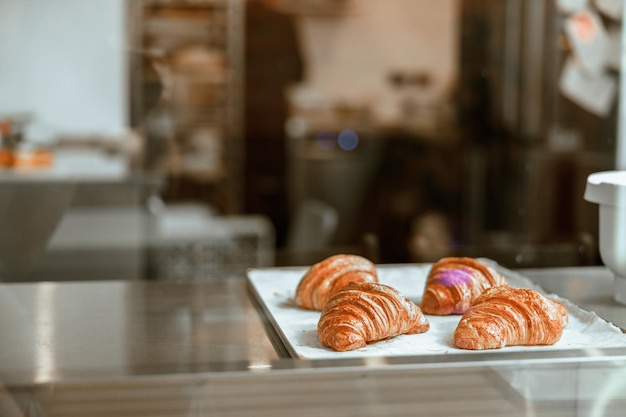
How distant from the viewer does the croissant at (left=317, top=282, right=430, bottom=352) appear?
748 millimetres

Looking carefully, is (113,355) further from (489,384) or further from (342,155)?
(342,155)

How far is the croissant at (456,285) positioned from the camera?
89 centimetres

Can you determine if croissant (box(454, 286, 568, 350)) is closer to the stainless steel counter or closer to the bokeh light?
the stainless steel counter

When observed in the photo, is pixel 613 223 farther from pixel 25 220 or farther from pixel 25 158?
pixel 25 158

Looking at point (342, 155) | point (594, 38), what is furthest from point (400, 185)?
point (594, 38)

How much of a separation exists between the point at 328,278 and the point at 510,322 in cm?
23

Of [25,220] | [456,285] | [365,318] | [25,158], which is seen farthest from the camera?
[25,158]

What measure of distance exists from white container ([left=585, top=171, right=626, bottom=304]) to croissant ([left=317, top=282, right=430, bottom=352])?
0.28 meters

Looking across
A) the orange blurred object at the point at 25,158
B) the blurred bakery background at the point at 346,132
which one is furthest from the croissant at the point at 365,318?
the blurred bakery background at the point at 346,132

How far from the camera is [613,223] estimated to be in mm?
974

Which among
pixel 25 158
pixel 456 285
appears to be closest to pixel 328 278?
pixel 456 285

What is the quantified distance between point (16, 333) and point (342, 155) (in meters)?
3.10

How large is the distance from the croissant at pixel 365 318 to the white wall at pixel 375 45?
3175mm

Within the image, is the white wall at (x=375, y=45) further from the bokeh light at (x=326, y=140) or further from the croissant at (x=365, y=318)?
the croissant at (x=365, y=318)
